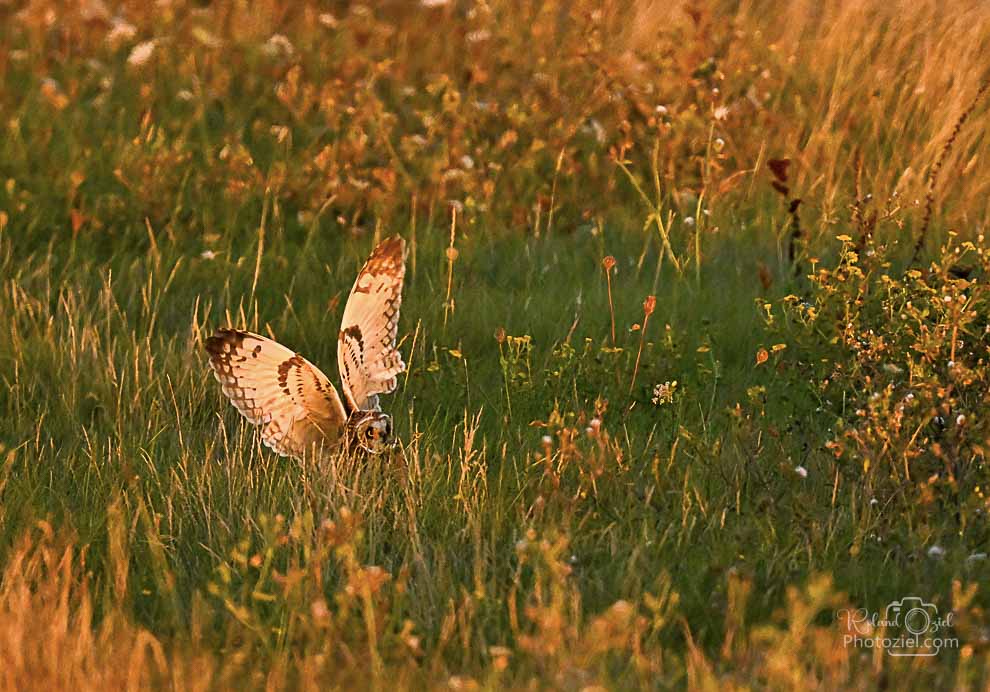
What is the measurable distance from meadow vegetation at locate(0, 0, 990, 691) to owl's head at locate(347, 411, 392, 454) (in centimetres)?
7

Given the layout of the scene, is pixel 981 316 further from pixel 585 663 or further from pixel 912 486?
pixel 585 663

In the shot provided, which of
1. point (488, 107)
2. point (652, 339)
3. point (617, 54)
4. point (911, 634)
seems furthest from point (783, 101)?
point (911, 634)

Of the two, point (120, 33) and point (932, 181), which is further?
point (120, 33)

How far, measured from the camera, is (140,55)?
313 inches

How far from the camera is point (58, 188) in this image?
672cm

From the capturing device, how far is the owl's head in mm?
4340

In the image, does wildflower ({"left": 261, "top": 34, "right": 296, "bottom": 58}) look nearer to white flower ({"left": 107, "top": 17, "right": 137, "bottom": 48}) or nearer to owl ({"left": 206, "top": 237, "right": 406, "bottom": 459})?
white flower ({"left": 107, "top": 17, "right": 137, "bottom": 48})

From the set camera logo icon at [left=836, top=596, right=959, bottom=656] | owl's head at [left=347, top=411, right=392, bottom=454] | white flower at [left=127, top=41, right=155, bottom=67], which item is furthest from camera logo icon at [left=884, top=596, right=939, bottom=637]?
white flower at [left=127, top=41, right=155, bottom=67]

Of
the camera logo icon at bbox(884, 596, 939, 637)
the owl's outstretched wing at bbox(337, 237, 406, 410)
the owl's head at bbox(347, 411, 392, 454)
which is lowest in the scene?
the owl's head at bbox(347, 411, 392, 454)

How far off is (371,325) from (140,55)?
13.2ft

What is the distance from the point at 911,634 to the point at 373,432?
1.71 meters

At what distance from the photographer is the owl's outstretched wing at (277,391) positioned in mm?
4398

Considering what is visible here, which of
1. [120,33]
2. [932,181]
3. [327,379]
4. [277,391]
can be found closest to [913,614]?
[327,379]

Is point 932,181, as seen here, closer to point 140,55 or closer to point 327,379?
point 327,379
